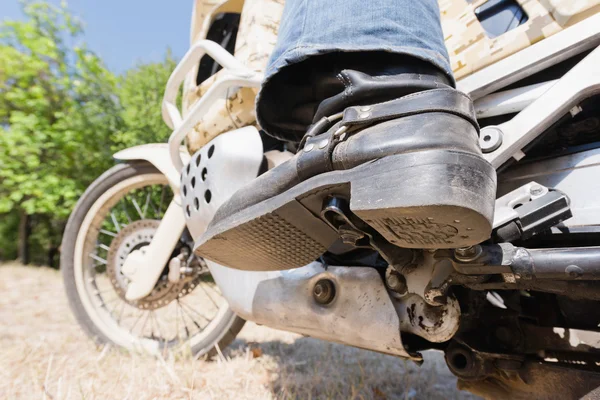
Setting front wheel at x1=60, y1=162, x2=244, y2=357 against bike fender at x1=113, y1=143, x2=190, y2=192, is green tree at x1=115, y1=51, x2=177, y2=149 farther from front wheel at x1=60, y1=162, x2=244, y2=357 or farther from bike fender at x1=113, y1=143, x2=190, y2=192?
bike fender at x1=113, y1=143, x2=190, y2=192

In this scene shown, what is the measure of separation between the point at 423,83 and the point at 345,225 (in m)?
0.24

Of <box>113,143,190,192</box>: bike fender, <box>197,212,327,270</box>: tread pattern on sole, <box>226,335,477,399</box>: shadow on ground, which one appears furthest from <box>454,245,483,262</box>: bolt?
<box>113,143,190,192</box>: bike fender

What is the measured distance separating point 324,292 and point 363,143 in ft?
1.23

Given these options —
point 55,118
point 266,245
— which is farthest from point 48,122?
point 266,245

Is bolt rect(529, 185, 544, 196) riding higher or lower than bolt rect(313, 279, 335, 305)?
higher

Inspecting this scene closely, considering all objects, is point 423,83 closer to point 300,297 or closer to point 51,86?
point 300,297

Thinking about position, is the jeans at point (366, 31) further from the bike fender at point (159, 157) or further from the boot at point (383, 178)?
the bike fender at point (159, 157)

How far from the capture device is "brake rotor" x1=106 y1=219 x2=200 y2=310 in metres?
1.61

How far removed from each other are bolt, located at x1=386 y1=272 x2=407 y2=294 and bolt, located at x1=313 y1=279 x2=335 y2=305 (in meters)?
0.14

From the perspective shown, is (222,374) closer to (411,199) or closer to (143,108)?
(411,199)

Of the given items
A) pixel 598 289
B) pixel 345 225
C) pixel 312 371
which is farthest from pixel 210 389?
pixel 598 289

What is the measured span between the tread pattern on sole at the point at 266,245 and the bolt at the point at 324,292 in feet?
0.27

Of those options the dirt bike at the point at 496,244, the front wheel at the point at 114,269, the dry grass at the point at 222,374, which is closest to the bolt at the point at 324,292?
the dirt bike at the point at 496,244

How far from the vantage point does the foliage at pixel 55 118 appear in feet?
21.7
